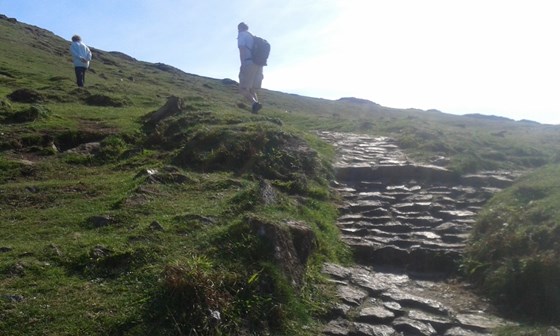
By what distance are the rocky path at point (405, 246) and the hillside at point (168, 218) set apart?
42 centimetres

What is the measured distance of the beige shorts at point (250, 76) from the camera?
65.8 feet

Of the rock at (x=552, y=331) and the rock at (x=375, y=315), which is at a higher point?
the rock at (x=552, y=331)

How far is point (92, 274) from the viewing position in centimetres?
691

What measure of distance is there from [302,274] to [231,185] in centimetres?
380

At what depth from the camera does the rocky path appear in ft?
25.0

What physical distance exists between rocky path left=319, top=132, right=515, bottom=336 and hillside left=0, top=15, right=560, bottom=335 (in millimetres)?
419

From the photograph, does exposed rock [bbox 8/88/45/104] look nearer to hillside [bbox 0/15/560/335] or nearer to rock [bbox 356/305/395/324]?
hillside [bbox 0/15/560/335]

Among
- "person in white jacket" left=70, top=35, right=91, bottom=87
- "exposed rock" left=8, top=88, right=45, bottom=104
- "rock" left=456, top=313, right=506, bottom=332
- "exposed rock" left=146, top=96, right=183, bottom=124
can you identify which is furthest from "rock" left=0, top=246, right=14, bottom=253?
"person in white jacket" left=70, top=35, right=91, bottom=87

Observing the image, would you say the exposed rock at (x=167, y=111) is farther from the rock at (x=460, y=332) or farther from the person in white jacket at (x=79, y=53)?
the rock at (x=460, y=332)

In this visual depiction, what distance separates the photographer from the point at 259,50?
64.6 ft

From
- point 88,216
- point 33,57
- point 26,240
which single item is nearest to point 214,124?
point 88,216

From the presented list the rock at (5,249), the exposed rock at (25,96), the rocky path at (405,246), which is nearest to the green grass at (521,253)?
the rocky path at (405,246)

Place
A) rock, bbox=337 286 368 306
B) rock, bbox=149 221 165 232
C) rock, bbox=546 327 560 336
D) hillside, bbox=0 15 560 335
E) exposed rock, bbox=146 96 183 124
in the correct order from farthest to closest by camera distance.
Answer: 1. exposed rock, bbox=146 96 183 124
2. rock, bbox=149 221 165 232
3. rock, bbox=337 286 368 306
4. rock, bbox=546 327 560 336
5. hillside, bbox=0 15 560 335

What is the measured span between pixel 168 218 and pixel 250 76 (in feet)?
39.9
